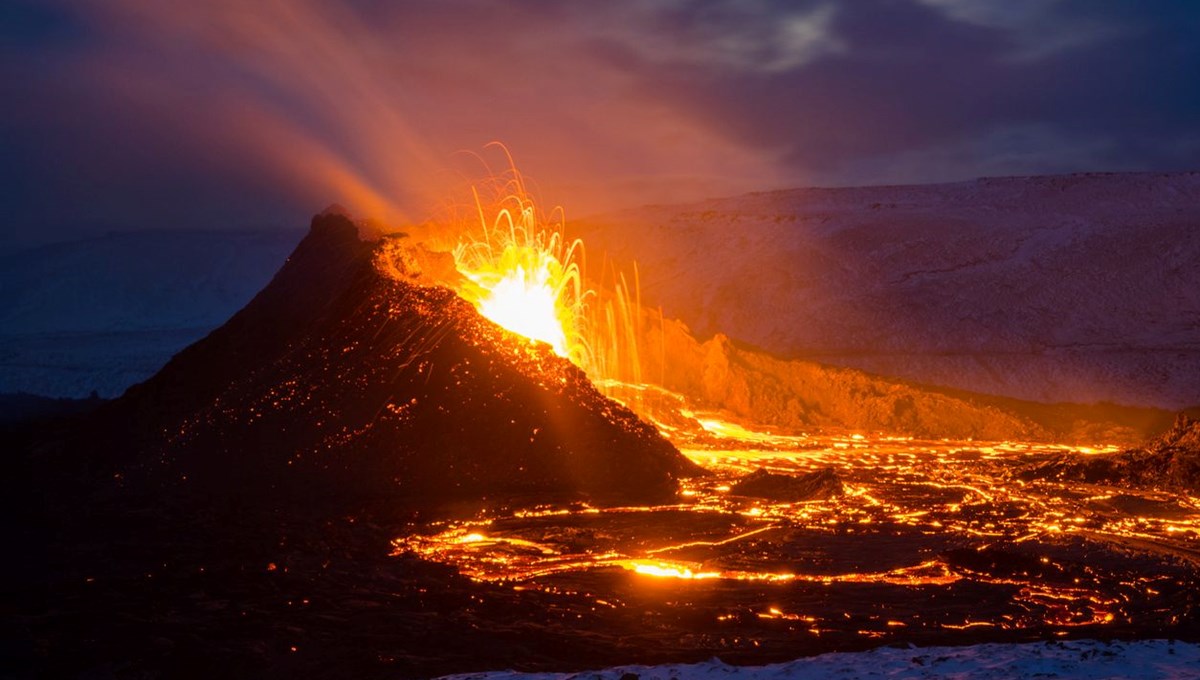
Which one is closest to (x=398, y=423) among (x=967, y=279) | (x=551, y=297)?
(x=551, y=297)

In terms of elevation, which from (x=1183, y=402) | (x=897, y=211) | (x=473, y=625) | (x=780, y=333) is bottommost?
(x=473, y=625)

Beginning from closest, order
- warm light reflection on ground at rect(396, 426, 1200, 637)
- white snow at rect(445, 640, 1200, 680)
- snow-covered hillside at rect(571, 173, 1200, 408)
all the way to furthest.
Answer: white snow at rect(445, 640, 1200, 680)
warm light reflection on ground at rect(396, 426, 1200, 637)
snow-covered hillside at rect(571, 173, 1200, 408)

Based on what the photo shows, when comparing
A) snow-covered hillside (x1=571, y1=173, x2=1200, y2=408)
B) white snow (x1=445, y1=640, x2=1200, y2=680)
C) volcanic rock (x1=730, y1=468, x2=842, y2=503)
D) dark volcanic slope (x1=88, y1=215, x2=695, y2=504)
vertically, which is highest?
snow-covered hillside (x1=571, y1=173, x2=1200, y2=408)

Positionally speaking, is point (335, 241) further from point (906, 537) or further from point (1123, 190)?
point (1123, 190)

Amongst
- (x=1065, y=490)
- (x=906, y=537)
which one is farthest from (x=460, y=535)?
(x=1065, y=490)

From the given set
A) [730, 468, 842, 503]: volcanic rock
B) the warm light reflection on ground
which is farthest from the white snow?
[730, 468, 842, 503]: volcanic rock

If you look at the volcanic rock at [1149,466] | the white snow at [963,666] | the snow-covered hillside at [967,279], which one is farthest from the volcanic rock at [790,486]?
the snow-covered hillside at [967,279]

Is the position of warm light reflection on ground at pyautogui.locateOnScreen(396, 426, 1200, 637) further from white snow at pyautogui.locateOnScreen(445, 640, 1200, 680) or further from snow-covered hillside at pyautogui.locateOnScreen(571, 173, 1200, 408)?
snow-covered hillside at pyautogui.locateOnScreen(571, 173, 1200, 408)
